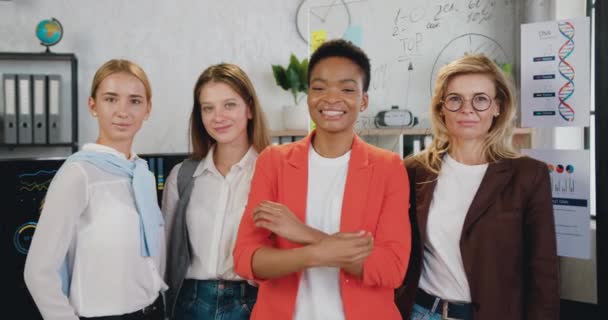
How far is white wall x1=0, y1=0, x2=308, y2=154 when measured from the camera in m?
3.63

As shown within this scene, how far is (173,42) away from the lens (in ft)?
12.3

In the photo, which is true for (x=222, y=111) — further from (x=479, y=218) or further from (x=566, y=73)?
(x=566, y=73)

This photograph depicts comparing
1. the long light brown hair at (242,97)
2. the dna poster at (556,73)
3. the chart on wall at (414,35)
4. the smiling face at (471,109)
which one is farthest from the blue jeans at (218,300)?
the dna poster at (556,73)

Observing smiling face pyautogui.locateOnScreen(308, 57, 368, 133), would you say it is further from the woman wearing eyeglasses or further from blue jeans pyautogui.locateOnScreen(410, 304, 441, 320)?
blue jeans pyautogui.locateOnScreen(410, 304, 441, 320)

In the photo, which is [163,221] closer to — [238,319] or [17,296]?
[238,319]

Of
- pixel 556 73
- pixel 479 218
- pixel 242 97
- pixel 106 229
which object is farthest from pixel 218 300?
pixel 556 73

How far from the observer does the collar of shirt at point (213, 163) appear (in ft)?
5.39

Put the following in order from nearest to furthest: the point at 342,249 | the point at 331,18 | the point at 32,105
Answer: the point at 342,249 → the point at 331,18 → the point at 32,105

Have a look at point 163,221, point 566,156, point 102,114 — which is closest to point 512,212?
point 566,156

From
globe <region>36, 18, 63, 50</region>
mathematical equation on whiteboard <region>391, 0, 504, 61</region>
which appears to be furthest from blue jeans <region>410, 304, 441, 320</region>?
globe <region>36, 18, 63, 50</region>

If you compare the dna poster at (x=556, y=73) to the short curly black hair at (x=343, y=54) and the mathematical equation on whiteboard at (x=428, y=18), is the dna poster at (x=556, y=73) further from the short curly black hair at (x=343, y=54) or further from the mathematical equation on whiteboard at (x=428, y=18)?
the short curly black hair at (x=343, y=54)

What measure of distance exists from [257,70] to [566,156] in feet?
8.31

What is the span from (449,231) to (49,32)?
300cm

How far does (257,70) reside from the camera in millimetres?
3809
